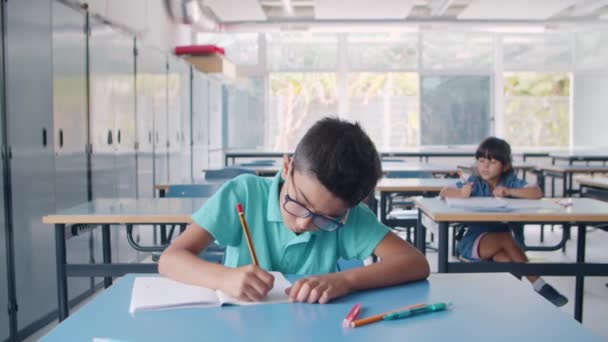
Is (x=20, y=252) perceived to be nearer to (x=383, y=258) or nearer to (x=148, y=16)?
(x=383, y=258)

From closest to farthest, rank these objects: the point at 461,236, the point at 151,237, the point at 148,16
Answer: the point at 461,236, the point at 151,237, the point at 148,16

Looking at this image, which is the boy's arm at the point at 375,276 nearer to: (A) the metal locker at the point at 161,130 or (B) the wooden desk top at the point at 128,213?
(B) the wooden desk top at the point at 128,213

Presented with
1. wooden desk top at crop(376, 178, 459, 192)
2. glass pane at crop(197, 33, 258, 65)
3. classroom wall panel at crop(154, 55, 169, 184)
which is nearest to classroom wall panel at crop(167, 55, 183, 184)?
classroom wall panel at crop(154, 55, 169, 184)

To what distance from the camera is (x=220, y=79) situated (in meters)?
8.38

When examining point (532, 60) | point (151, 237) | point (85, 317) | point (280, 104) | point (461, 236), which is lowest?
point (151, 237)

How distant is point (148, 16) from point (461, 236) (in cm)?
435

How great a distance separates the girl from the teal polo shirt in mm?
1678

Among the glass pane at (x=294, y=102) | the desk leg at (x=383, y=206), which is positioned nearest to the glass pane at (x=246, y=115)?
the glass pane at (x=294, y=102)

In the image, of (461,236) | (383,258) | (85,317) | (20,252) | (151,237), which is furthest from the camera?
(151,237)

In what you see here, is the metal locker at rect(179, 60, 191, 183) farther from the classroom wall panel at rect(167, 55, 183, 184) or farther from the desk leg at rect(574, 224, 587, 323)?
the desk leg at rect(574, 224, 587, 323)

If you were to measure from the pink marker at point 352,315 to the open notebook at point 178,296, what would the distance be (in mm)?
137

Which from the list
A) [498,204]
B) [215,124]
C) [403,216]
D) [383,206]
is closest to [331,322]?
Result: [498,204]

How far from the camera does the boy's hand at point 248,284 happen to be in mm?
1123

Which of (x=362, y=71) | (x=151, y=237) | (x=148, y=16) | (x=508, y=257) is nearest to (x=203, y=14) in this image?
(x=148, y=16)
